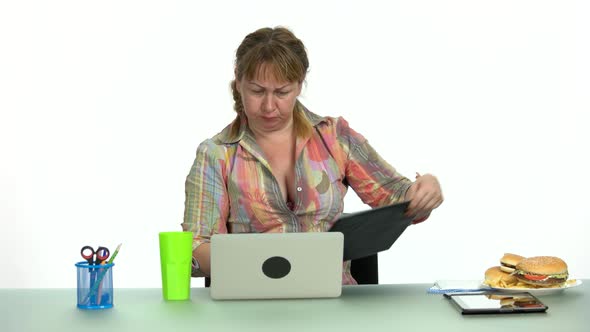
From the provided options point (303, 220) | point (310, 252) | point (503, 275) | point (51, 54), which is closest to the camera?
point (310, 252)

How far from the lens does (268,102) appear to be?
8.32 feet

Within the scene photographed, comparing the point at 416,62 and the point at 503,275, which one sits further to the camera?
the point at 416,62

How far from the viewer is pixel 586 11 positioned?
4.38 metres

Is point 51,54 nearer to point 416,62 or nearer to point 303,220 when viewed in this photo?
point 416,62

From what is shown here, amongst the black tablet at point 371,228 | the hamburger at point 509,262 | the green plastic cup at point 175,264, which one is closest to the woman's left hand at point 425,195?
the black tablet at point 371,228

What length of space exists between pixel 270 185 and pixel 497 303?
1044mm

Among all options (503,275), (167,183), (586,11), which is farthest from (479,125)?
(503,275)

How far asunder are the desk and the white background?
7.52 feet

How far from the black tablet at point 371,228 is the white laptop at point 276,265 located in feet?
0.26

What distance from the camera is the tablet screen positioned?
1683 millimetres

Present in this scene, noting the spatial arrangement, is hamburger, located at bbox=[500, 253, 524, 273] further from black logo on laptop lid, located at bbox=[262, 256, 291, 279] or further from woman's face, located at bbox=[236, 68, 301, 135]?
woman's face, located at bbox=[236, 68, 301, 135]

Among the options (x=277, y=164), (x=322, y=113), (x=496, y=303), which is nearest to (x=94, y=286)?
(x=496, y=303)

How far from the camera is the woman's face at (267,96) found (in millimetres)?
2518

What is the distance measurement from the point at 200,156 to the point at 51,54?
1.86 meters
